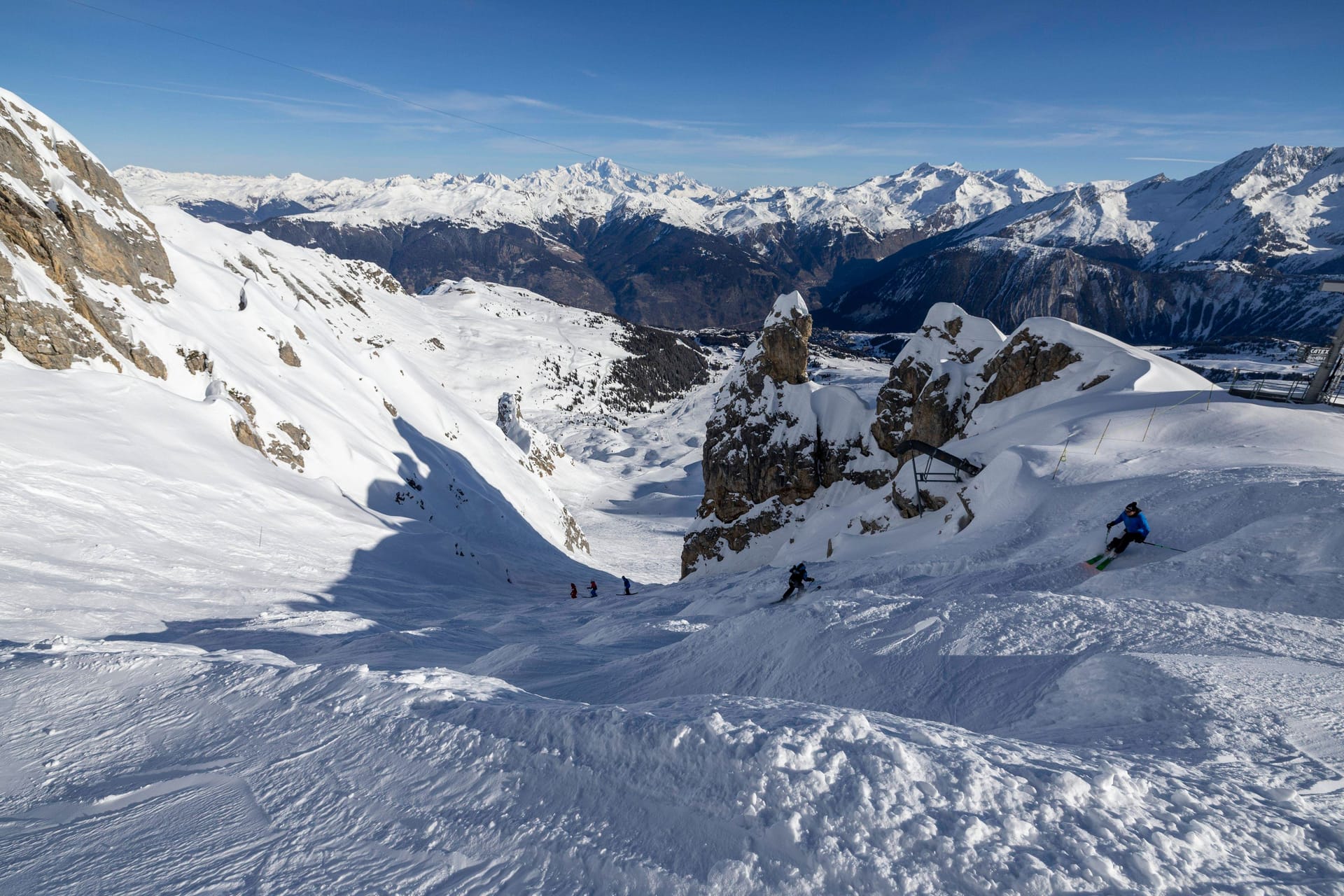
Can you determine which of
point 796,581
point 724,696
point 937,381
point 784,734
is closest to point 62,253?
point 796,581

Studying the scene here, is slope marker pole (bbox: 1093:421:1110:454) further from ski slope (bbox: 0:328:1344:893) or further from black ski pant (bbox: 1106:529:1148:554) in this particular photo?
black ski pant (bbox: 1106:529:1148:554)

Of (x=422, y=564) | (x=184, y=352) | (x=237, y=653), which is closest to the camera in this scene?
(x=237, y=653)

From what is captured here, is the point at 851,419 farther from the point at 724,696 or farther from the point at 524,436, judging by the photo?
the point at 524,436

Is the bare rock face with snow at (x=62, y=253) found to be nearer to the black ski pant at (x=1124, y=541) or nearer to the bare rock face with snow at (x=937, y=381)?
the black ski pant at (x=1124, y=541)

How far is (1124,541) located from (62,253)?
44919 millimetres

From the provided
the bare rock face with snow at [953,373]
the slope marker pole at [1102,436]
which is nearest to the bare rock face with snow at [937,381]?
the bare rock face with snow at [953,373]

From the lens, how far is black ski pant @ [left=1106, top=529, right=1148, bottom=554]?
39.7ft

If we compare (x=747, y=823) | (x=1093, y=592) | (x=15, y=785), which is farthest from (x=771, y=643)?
(x=15, y=785)

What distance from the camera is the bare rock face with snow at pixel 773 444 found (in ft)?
149

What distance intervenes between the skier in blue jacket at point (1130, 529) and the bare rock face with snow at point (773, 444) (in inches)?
1216

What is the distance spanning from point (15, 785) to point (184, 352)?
113 ft

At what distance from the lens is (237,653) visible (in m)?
10.9

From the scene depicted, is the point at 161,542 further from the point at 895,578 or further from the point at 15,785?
the point at 895,578

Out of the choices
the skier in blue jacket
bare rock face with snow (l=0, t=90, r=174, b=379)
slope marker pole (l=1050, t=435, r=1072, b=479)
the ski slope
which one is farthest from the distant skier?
bare rock face with snow (l=0, t=90, r=174, b=379)
